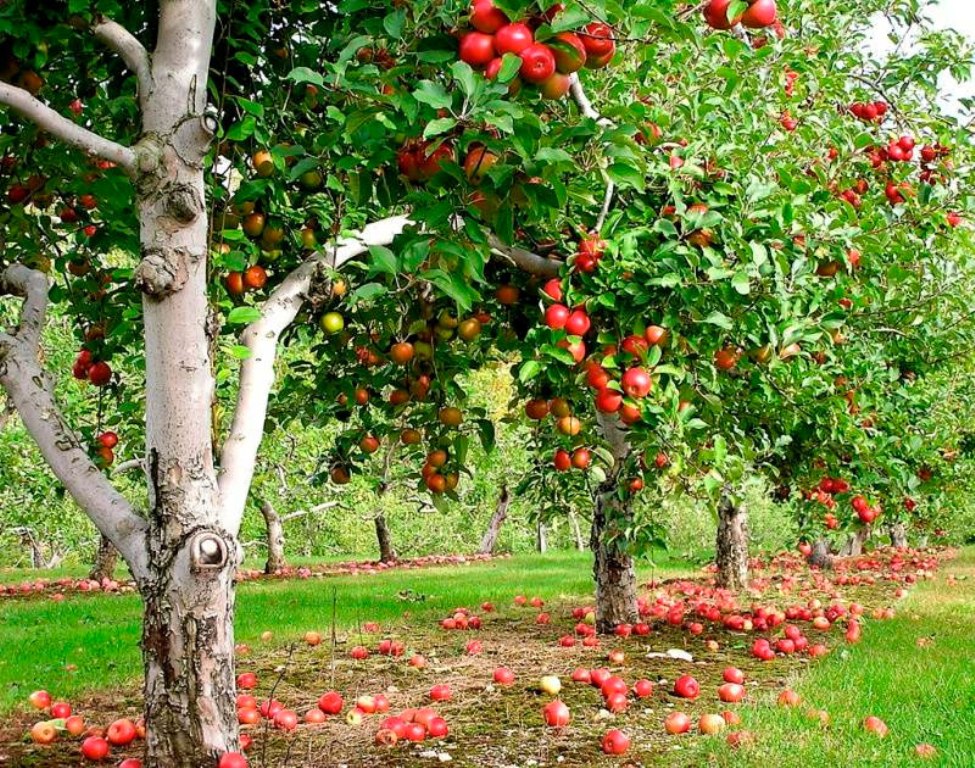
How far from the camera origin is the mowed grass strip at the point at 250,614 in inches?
236

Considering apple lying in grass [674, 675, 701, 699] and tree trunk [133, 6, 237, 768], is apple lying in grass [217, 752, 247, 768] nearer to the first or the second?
tree trunk [133, 6, 237, 768]

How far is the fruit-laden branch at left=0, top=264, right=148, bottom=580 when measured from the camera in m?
3.33

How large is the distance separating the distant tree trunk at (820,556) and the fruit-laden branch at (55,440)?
44.6 feet

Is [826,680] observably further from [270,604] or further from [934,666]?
[270,604]

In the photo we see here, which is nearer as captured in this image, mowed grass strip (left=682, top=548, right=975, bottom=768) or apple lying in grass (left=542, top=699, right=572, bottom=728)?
mowed grass strip (left=682, top=548, right=975, bottom=768)

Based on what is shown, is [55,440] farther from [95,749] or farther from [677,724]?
[677,724]

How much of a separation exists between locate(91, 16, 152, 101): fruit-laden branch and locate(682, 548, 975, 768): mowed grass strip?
12.0 feet

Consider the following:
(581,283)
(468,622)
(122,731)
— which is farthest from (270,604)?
(581,283)

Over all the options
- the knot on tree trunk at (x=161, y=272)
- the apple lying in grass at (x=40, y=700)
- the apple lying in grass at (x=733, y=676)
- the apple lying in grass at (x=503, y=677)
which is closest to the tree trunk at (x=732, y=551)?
the apple lying in grass at (x=733, y=676)

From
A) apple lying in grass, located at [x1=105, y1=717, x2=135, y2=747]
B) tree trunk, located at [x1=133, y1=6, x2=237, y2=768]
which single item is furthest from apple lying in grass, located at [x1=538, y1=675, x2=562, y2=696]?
apple lying in grass, located at [x1=105, y1=717, x2=135, y2=747]

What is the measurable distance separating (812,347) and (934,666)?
2852 mm

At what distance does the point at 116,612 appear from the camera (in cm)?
996

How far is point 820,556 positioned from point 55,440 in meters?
14.0

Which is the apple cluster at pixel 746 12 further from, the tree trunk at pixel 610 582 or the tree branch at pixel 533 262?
the tree trunk at pixel 610 582
